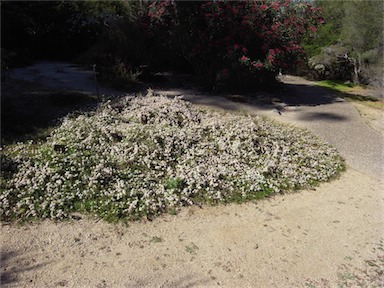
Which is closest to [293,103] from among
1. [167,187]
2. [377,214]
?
[377,214]

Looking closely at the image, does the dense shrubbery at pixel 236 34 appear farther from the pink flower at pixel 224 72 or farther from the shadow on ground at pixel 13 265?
the shadow on ground at pixel 13 265

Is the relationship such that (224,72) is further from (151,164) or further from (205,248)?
(205,248)

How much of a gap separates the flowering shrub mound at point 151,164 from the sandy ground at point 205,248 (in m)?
0.34

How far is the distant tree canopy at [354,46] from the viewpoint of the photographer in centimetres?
1624

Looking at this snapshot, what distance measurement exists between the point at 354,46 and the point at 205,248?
16.1 m

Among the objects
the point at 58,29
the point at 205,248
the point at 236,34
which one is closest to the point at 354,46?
the point at 236,34

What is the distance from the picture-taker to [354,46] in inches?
677

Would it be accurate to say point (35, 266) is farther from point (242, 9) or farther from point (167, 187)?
point (242, 9)

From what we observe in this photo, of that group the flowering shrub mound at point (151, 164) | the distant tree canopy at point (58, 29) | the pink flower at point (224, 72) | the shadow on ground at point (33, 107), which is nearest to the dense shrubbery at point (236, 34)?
the pink flower at point (224, 72)

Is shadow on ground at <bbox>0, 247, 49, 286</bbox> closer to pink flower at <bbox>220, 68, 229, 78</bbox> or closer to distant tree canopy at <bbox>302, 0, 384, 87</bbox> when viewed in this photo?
pink flower at <bbox>220, 68, 229, 78</bbox>

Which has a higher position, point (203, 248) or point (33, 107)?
point (33, 107)

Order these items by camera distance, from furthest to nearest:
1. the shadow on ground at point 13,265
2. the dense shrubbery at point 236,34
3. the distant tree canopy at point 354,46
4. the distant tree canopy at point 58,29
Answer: the distant tree canopy at point 354,46, the distant tree canopy at point 58,29, the dense shrubbery at point 236,34, the shadow on ground at point 13,265

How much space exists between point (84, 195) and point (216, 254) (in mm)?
2108

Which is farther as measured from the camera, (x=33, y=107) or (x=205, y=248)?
(x=33, y=107)
